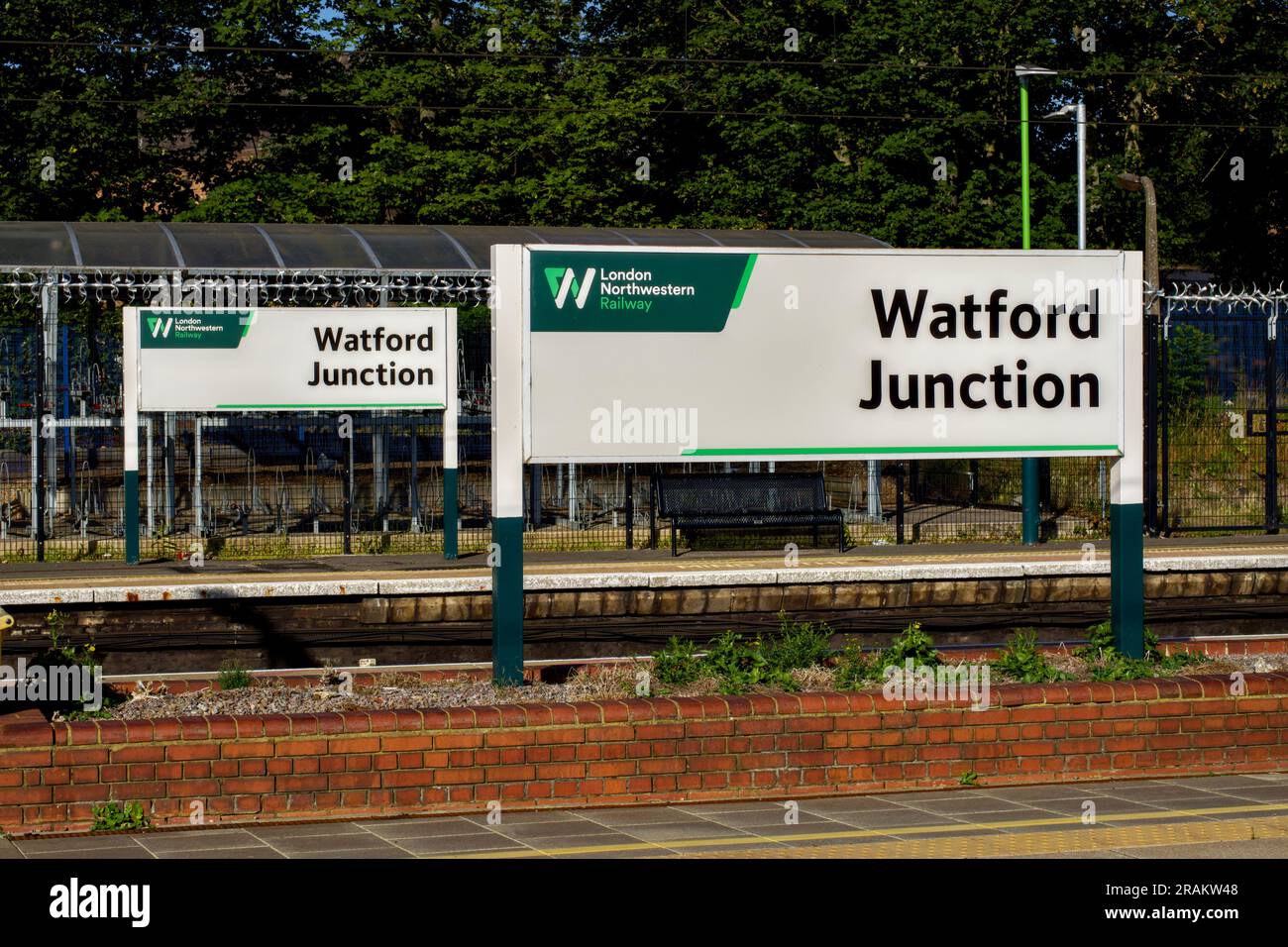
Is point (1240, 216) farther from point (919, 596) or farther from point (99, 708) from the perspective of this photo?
point (99, 708)

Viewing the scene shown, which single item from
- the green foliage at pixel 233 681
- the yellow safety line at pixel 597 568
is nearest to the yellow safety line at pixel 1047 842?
the green foliage at pixel 233 681

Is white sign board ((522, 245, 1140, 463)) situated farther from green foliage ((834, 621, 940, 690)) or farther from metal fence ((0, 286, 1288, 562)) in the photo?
metal fence ((0, 286, 1288, 562))

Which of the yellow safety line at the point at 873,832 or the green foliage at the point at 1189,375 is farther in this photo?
the green foliage at the point at 1189,375

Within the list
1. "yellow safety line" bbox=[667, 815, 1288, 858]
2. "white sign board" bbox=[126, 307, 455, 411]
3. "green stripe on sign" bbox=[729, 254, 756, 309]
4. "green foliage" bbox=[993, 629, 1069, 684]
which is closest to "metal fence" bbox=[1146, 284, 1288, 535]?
"white sign board" bbox=[126, 307, 455, 411]

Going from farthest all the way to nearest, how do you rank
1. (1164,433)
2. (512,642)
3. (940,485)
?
(940,485)
(1164,433)
(512,642)

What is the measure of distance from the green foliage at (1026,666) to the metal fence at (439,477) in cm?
791

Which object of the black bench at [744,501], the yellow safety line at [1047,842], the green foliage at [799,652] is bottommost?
the yellow safety line at [1047,842]

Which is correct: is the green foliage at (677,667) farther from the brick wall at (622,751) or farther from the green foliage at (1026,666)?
the green foliage at (1026,666)

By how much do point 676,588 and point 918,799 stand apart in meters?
5.60

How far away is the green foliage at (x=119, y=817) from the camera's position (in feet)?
25.5

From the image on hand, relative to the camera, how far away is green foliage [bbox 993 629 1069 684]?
9.52m

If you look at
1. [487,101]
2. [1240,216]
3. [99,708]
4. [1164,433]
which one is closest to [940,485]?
[1164,433]

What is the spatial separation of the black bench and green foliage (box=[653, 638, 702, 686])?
304 inches

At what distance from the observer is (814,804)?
8.45 meters
